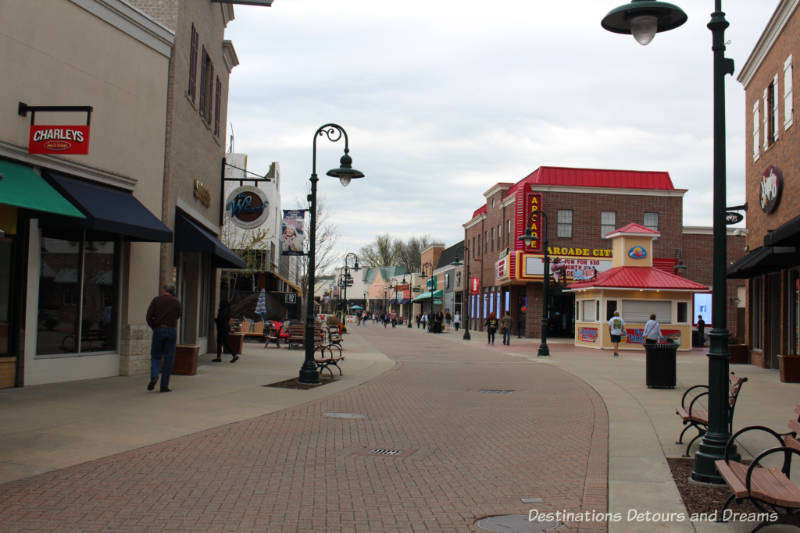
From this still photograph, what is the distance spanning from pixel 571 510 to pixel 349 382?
34.3 feet

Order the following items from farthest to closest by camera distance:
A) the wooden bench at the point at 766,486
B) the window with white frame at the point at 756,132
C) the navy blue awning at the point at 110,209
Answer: the window with white frame at the point at 756,132, the navy blue awning at the point at 110,209, the wooden bench at the point at 766,486

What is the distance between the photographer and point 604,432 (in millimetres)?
10008

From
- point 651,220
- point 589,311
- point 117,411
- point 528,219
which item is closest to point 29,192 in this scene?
point 117,411

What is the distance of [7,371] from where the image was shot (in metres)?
11.9

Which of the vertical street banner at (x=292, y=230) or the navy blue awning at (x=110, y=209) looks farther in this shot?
the vertical street banner at (x=292, y=230)

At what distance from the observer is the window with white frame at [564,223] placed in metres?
43.9

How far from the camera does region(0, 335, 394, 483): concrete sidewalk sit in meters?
7.71

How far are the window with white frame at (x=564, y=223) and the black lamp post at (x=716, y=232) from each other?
37.1 m

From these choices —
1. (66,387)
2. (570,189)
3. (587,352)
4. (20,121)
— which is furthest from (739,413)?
(570,189)

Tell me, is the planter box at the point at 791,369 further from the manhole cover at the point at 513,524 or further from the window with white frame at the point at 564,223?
the window with white frame at the point at 564,223

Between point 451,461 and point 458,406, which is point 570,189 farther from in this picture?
point 451,461

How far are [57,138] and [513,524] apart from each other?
9.61m

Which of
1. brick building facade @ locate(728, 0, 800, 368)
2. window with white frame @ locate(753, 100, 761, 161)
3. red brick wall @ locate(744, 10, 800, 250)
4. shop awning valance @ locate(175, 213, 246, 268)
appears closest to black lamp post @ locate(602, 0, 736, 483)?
brick building facade @ locate(728, 0, 800, 368)

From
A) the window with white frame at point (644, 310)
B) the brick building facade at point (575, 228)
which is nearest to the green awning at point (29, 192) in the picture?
the window with white frame at point (644, 310)
